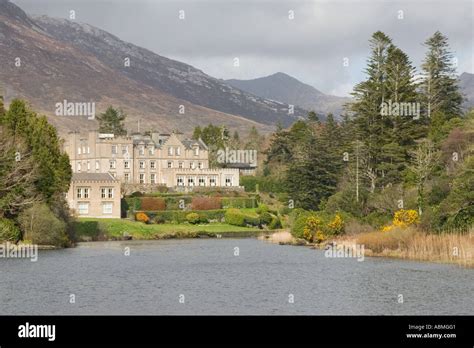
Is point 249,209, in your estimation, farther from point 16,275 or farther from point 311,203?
point 16,275

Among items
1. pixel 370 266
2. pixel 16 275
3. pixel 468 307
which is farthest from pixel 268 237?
pixel 468 307

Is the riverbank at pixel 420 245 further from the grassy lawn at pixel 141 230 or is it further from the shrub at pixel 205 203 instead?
the shrub at pixel 205 203

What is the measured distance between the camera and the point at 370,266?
4894cm

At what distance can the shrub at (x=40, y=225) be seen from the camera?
214 feet

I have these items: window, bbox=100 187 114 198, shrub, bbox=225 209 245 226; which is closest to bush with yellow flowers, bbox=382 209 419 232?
shrub, bbox=225 209 245 226

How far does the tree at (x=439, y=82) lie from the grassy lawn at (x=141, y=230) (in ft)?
72.3

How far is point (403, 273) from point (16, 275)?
18.7 metres

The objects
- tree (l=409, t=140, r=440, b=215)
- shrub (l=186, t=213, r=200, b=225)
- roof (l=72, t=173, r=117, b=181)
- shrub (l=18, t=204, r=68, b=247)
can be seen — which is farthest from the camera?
roof (l=72, t=173, r=117, b=181)

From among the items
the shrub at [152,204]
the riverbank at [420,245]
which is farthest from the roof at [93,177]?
the riverbank at [420,245]

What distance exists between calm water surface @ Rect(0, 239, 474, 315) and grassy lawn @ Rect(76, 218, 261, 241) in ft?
68.3

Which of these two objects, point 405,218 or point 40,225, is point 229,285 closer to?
point 405,218

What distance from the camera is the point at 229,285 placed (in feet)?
135

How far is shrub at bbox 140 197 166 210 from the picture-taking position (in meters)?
96.1

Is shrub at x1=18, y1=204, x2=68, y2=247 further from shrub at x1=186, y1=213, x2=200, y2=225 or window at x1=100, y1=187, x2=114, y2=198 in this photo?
shrub at x1=186, y1=213, x2=200, y2=225
